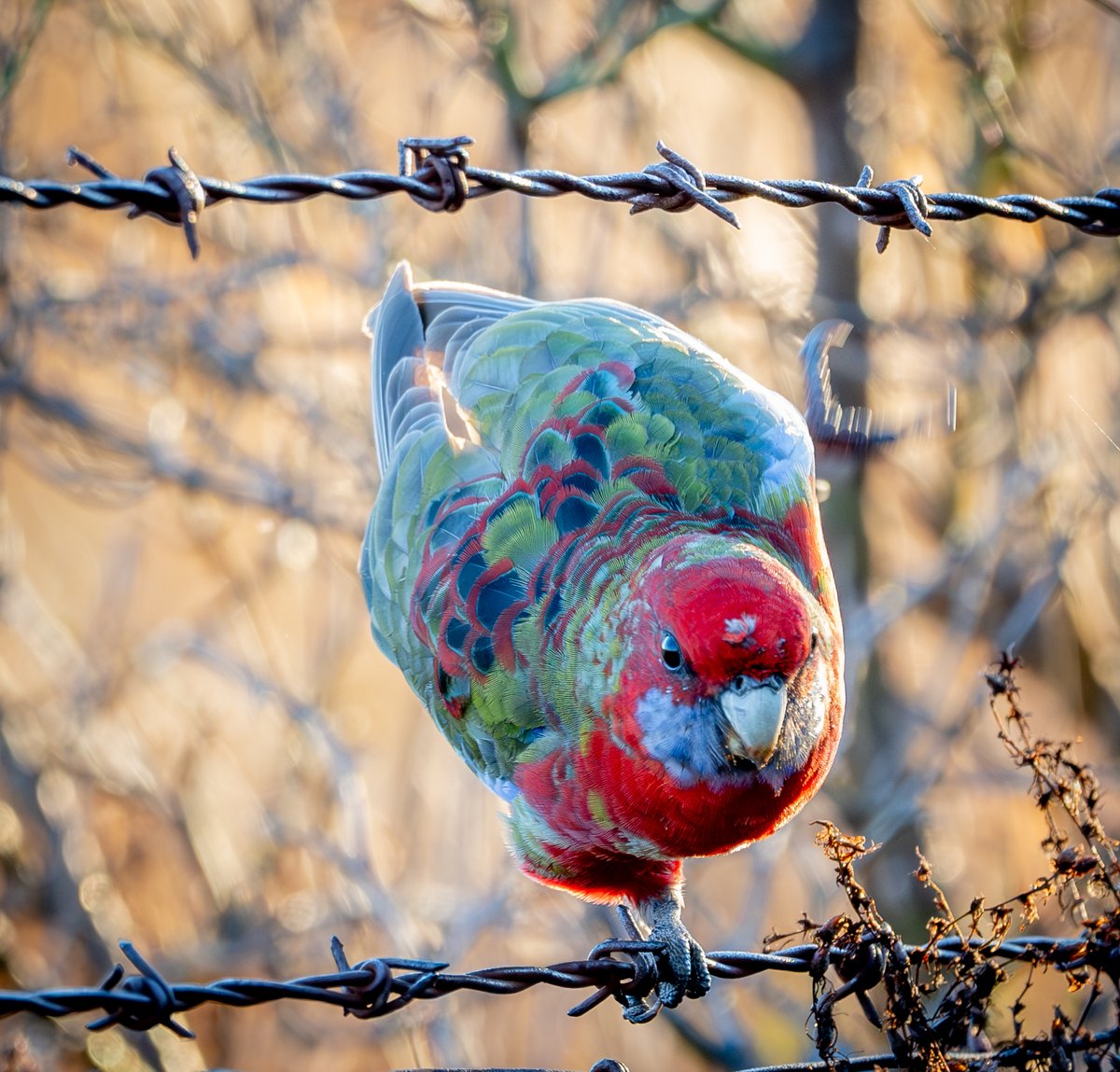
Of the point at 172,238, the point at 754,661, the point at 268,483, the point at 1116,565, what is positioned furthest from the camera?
the point at 172,238

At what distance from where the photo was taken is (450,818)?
7109 millimetres

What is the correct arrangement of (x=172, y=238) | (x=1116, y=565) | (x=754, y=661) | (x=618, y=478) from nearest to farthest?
(x=754, y=661), (x=618, y=478), (x=1116, y=565), (x=172, y=238)

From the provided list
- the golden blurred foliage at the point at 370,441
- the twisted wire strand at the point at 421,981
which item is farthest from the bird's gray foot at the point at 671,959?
the golden blurred foliage at the point at 370,441

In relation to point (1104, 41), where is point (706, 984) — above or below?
below

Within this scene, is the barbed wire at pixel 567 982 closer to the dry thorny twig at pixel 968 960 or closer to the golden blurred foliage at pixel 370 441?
the dry thorny twig at pixel 968 960

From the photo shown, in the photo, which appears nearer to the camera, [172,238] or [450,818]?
[450,818]

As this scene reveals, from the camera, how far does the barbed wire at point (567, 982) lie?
6.34 ft

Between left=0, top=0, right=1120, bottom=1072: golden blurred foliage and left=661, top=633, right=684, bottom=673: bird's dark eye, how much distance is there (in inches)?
129

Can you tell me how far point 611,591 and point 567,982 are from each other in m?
0.89

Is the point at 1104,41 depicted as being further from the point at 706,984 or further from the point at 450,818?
the point at 706,984

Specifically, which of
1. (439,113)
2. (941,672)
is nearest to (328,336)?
(439,113)

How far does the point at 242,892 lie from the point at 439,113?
456 cm

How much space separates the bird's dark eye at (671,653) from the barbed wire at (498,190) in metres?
0.86

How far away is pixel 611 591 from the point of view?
9.43 ft
